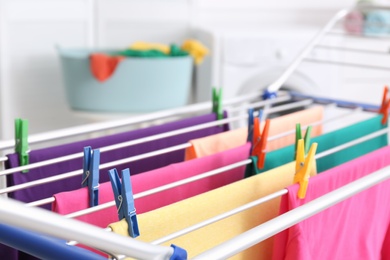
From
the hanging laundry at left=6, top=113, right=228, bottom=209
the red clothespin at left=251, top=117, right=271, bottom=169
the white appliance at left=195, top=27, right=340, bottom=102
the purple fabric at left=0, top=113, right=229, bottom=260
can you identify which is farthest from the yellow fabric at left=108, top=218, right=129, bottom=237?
the white appliance at left=195, top=27, right=340, bottom=102

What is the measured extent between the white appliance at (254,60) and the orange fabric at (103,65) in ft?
1.88

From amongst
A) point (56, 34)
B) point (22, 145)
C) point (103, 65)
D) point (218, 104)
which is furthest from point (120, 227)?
point (56, 34)

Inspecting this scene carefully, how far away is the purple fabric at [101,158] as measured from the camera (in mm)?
1283

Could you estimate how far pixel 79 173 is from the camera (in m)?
1.24

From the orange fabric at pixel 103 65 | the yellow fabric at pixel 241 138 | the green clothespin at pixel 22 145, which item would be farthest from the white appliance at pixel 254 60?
the green clothespin at pixel 22 145

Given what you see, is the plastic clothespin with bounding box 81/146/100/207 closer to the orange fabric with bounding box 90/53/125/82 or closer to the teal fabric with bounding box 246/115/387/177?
the teal fabric with bounding box 246/115/387/177

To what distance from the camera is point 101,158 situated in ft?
4.54

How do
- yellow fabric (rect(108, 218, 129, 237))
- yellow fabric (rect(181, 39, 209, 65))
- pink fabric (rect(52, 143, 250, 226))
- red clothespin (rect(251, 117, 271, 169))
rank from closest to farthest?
yellow fabric (rect(108, 218, 129, 237)) → pink fabric (rect(52, 143, 250, 226)) → red clothespin (rect(251, 117, 271, 169)) → yellow fabric (rect(181, 39, 209, 65))

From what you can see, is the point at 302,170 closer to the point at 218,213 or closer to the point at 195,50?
the point at 218,213

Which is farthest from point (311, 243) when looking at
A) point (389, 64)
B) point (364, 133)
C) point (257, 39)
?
point (389, 64)

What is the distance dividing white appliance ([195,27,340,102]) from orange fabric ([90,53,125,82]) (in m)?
0.57

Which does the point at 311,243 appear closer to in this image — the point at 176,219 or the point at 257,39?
Answer: the point at 176,219

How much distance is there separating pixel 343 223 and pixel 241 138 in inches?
13.6

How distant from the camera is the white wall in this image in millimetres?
3334
